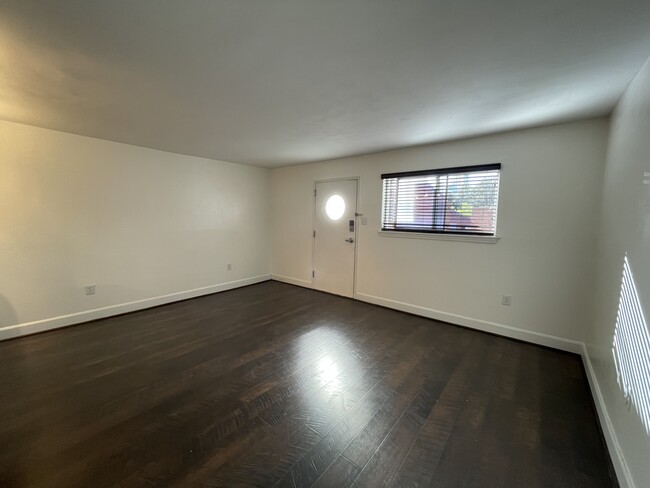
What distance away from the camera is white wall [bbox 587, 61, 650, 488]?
4.36 ft

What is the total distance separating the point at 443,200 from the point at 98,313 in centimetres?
472

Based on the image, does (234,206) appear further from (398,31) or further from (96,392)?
(398,31)

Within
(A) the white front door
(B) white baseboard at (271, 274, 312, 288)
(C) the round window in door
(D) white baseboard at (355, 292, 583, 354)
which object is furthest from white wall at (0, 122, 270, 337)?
(D) white baseboard at (355, 292, 583, 354)

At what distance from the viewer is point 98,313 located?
345 centimetres

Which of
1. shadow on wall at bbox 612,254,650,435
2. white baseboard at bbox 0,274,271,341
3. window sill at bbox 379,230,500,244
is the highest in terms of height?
window sill at bbox 379,230,500,244

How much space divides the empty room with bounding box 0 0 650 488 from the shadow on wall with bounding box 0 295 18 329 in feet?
0.07

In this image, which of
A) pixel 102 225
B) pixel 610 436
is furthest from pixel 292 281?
pixel 610 436

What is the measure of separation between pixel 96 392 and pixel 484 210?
13.6 ft

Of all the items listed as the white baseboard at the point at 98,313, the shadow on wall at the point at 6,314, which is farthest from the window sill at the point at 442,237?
the shadow on wall at the point at 6,314

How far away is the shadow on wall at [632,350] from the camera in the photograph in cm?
125

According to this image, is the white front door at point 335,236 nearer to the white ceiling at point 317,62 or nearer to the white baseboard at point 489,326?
the white baseboard at point 489,326

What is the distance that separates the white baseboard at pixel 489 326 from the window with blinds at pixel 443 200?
3.55 ft

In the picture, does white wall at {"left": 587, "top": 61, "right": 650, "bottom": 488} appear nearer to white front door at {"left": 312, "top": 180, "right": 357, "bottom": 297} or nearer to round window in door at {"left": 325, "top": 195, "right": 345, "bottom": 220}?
white front door at {"left": 312, "top": 180, "right": 357, "bottom": 297}

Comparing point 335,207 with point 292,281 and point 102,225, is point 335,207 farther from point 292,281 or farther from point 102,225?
point 102,225
